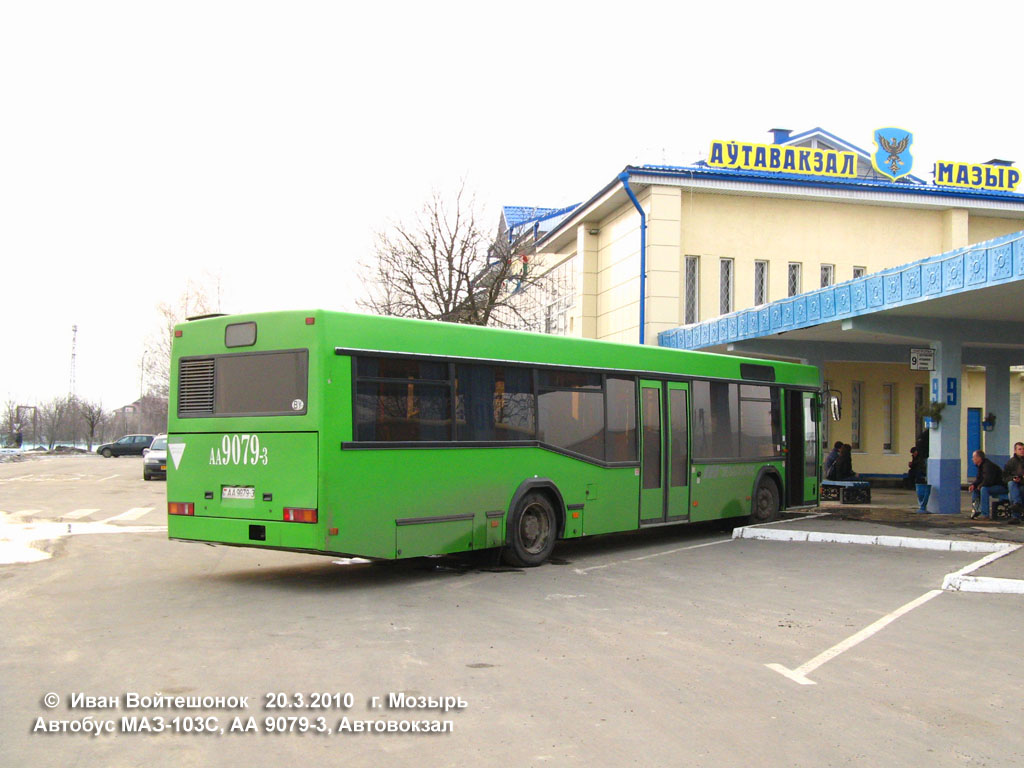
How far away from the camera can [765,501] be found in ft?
58.6

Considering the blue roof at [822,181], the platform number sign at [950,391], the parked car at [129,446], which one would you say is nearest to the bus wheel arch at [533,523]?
the platform number sign at [950,391]

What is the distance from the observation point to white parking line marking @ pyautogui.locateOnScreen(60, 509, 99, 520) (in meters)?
19.0

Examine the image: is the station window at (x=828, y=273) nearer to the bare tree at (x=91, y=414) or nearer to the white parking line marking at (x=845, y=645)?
the white parking line marking at (x=845, y=645)

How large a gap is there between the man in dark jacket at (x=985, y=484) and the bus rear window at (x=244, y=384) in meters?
14.2

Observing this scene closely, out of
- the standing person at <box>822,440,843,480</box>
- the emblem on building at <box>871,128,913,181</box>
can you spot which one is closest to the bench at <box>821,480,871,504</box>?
the standing person at <box>822,440,843,480</box>

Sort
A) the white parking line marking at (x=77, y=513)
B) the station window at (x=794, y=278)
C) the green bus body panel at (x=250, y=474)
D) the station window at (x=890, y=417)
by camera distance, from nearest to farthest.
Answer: the green bus body panel at (x=250, y=474) < the white parking line marking at (x=77, y=513) < the station window at (x=794, y=278) < the station window at (x=890, y=417)

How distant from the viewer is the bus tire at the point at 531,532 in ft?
40.2

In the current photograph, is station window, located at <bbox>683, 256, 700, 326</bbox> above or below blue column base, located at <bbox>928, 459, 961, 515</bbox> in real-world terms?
above

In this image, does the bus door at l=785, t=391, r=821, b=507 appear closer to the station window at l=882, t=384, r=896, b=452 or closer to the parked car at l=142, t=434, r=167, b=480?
the station window at l=882, t=384, r=896, b=452

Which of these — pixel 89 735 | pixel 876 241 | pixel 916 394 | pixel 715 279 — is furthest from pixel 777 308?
pixel 89 735

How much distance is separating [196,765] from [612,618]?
16.2 feet

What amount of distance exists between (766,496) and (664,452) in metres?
3.91

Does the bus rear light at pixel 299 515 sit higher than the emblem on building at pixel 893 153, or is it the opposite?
the emblem on building at pixel 893 153

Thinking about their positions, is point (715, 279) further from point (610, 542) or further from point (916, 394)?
point (610, 542)
